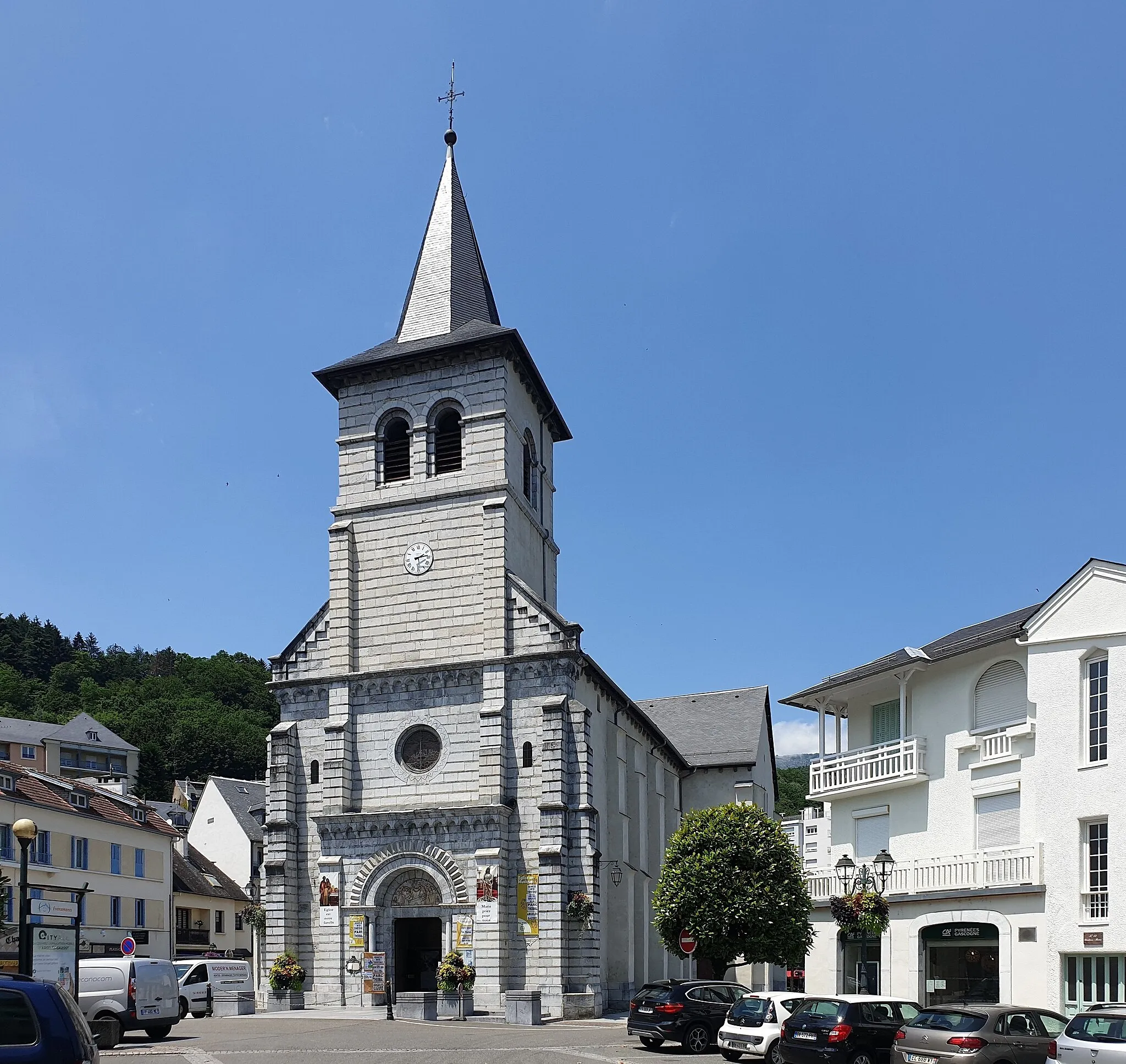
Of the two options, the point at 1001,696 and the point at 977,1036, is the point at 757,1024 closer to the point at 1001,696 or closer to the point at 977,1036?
the point at 977,1036

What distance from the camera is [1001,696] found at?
2655cm

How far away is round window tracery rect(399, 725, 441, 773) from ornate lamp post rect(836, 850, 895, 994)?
13634mm

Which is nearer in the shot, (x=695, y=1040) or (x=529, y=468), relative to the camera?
(x=695, y=1040)

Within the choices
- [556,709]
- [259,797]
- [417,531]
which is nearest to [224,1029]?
[556,709]

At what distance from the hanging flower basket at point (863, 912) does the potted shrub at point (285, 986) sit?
17.5 m

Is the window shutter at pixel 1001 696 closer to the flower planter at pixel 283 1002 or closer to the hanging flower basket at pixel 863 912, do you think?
the hanging flower basket at pixel 863 912

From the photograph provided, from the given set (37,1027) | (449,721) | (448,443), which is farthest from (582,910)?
(37,1027)

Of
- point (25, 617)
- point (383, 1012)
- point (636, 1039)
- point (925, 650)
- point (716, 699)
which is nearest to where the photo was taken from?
point (636, 1039)

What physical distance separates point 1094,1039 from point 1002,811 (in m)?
10.8

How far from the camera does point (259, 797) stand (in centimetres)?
7338

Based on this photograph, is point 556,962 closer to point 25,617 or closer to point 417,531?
point 417,531

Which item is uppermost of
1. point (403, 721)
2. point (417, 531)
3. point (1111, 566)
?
point (417, 531)

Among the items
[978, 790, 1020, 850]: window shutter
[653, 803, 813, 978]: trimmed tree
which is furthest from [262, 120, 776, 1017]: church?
[978, 790, 1020, 850]: window shutter

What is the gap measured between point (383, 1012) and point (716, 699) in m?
31.2
